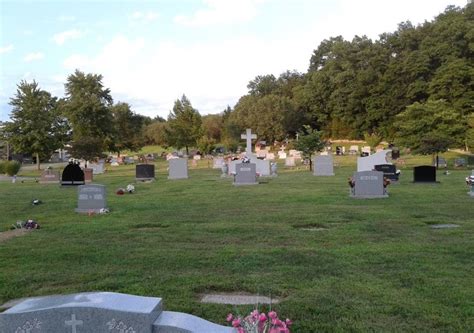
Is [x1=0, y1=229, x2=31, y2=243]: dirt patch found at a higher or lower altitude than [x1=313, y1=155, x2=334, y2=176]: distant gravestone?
lower

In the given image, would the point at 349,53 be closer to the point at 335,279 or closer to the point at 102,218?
the point at 102,218

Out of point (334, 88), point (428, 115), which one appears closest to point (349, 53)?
point (334, 88)

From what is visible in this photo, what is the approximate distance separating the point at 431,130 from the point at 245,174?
641 inches

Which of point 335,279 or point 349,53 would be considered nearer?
point 335,279

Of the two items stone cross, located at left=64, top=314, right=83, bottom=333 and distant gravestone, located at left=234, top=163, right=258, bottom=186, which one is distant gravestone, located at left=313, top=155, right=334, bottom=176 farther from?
stone cross, located at left=64, top=314, right=83, bottom=333

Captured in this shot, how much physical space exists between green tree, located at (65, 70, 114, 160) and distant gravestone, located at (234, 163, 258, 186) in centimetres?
3287

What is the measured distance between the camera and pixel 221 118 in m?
88.2

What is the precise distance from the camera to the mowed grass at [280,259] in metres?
5.31

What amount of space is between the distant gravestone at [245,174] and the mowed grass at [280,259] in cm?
771

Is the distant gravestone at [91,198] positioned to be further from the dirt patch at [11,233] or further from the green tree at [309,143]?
the green tree at [309,143]

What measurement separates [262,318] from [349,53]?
73684 millimetres

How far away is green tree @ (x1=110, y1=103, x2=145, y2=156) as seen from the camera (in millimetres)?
61844

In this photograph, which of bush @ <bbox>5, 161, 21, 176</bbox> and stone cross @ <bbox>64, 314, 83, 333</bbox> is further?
bush @ <bbox>5, 161, 21, 176</bbox>

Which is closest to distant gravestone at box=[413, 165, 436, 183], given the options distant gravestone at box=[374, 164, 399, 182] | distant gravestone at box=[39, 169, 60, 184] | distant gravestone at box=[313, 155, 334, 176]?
distant gravestone at box=[374, 164, 399, 182]
